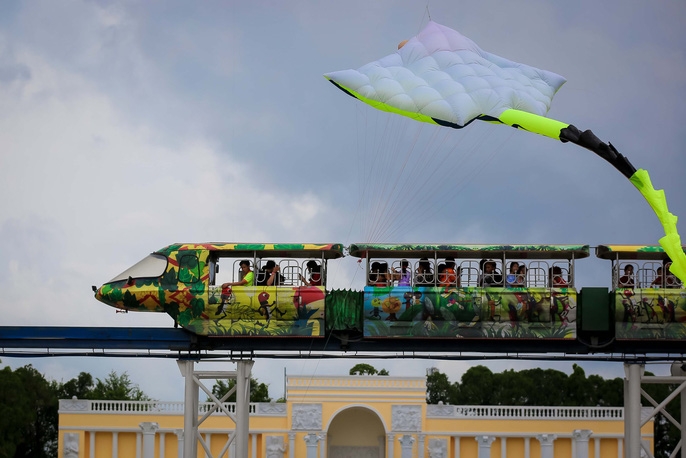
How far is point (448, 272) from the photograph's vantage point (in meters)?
43.5

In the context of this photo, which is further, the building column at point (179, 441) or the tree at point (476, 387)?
the tree at point (476, 387)

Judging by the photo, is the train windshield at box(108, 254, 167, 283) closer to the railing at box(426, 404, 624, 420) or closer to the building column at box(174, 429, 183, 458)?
the building column at box(174, 429, 183, 458)

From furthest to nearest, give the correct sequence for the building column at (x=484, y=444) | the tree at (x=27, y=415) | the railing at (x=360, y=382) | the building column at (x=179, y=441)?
the tree at (x=27, y=415), the railing at (x=360, y=382), the building column at (x=484, y=444), the building column at (x=179, y=441)

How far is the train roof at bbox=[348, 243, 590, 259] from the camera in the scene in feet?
142

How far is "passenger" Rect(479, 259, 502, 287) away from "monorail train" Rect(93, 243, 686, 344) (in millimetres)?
32

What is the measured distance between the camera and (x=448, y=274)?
43.4 metres

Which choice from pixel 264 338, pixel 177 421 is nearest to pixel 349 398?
pixel 177 421

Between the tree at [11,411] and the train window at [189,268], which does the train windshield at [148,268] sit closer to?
the train window at [189,268]

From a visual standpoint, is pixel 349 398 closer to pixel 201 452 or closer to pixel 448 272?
pixel 201 452

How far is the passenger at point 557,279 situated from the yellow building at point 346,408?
970 inches

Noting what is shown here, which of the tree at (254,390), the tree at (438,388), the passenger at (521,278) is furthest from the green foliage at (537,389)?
the passenger at (521,278)

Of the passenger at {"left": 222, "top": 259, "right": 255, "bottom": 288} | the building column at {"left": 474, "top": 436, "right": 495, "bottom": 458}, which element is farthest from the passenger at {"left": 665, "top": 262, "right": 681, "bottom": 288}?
the building column at {"left": 474, "top": 436, "right": 495, "bottom": 458}

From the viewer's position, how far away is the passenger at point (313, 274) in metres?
43.7

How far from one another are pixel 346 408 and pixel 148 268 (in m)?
26.7
